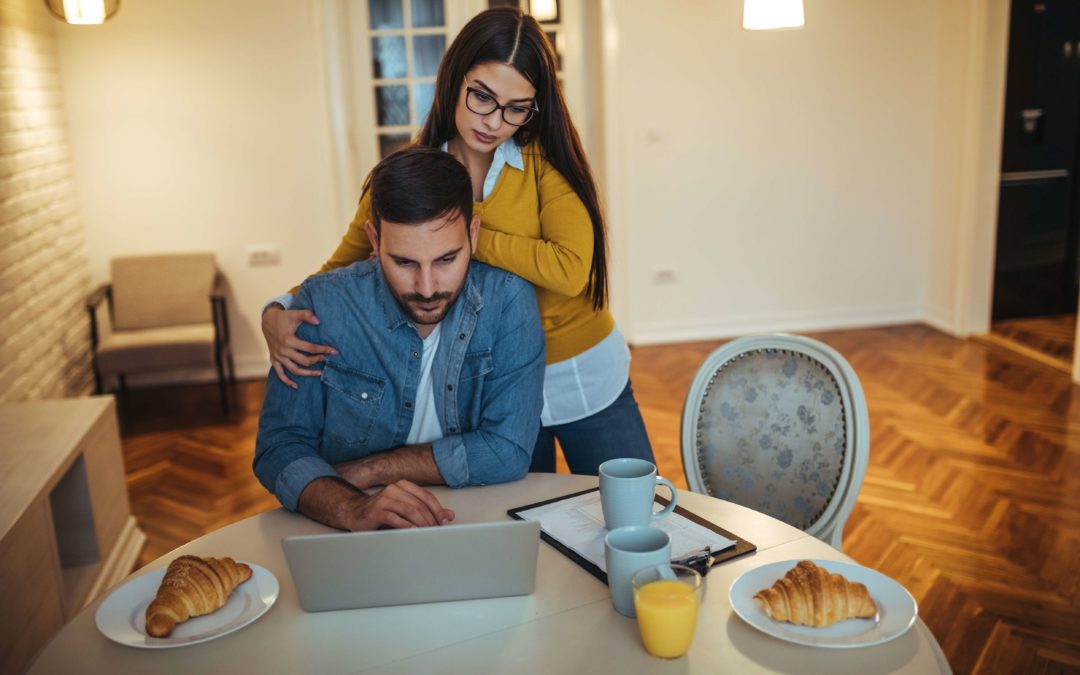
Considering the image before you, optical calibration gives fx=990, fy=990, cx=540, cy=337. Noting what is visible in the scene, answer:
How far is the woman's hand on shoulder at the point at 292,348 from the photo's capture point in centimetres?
182

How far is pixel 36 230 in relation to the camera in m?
4.57

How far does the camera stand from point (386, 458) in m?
1.80

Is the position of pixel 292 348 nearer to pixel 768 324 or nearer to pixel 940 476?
pixel 940 476

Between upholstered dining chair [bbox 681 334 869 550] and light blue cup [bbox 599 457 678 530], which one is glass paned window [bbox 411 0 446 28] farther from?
light blue cup [bbox 599 457 678 530]

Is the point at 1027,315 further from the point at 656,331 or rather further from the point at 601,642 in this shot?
the point at 601,642

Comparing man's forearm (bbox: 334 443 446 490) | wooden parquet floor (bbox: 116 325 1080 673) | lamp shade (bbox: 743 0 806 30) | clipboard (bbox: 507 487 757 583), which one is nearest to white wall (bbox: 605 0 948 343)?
wooden parquet floor (bbox: 116 325 1080 673)

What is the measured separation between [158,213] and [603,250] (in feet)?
12.6

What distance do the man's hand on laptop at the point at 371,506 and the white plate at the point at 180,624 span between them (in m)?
0.18

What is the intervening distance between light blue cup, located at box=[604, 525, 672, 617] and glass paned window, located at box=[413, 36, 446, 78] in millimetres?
4652

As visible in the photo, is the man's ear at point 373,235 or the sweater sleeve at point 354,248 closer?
the man's ear at point 373,235

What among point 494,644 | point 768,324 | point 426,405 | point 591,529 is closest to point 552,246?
point 426,405

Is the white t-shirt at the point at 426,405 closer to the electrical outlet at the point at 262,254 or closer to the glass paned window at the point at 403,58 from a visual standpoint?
the electrical outlet at the point at 262,254

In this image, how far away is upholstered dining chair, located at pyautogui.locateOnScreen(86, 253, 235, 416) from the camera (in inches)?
187

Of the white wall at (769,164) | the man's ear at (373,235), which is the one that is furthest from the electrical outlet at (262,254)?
the man's ear at (373,235)
